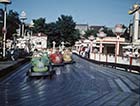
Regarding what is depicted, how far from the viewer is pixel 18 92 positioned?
542 inches

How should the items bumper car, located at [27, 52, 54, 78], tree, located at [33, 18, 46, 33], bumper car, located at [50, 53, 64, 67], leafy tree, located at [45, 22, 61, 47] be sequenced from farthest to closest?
tree, located at [33, 18, 46, 33] → leafy tree, located at [45, 22, 61, 47] → bumper car, located at [50, 53, 64, 67] → bumper car, located at [27, 52, 54, 78]

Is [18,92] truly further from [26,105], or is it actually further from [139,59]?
[139,59]

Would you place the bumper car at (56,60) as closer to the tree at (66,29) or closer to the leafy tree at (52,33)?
the leafy tree at (52,33)

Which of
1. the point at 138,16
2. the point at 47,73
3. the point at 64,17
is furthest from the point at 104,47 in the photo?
the point at 47,73

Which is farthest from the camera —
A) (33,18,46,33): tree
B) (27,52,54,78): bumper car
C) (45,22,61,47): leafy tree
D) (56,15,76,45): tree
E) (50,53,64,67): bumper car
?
(33,18,46,33): tree

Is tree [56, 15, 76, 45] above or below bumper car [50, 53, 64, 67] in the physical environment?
above

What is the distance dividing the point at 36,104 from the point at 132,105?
2.75 metres

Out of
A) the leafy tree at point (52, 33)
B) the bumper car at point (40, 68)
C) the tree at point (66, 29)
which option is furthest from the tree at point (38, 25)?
the bumper car at point (40, 68)

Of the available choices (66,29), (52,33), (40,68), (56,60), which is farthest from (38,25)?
(40,68)

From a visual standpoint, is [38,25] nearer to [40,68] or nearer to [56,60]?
[56,60]

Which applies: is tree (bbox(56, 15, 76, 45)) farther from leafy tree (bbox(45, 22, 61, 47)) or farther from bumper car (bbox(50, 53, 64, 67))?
bumper car (bbox(50, 53, 64, 67))

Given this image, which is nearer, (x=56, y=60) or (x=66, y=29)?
(x=56, y=60)

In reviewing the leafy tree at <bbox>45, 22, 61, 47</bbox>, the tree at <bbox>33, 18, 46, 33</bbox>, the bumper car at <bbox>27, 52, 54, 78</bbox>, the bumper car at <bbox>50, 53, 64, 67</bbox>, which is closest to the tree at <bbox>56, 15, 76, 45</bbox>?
the leafy tree at <bbox>45, 22, 61, 47</bbox>

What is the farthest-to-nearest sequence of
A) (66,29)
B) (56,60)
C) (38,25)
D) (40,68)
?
(38,25)
(66,29)
(56,60)
(40,68)
